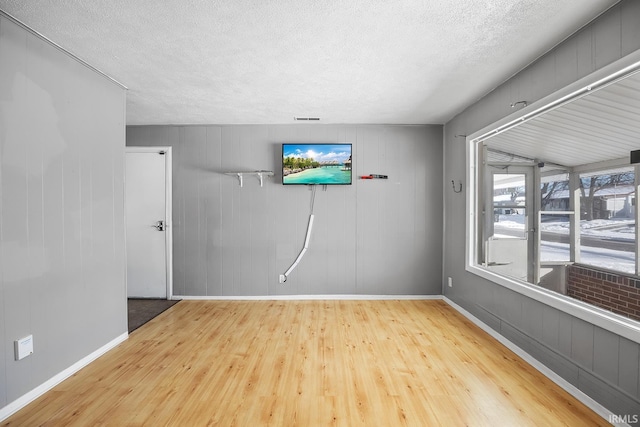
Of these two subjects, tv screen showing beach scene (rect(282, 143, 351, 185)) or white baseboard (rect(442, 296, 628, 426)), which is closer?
white baseboard (rect(442, 296, 628, 426))

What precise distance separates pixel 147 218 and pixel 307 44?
3375mm

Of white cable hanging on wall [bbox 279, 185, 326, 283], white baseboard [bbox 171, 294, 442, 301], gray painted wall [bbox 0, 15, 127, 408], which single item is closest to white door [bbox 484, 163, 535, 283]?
white baseboard [bbox 171, 294, 442, 301]

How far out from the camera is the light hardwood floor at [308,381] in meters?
1.79

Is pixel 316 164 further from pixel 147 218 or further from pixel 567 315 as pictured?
pixel 567 315

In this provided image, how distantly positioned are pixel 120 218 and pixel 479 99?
3915 mm

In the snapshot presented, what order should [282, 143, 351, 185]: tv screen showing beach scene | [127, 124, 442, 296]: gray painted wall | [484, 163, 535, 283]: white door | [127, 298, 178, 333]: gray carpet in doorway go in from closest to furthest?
1. [484, 163, 535, 283]: white door
2. [127, 298, 178, 333]: gray carpet in doorway
3. [282, 143, 351, 185]: tv screen showing beach scene
4. [127, 124, 442, 296]: gray painted wall

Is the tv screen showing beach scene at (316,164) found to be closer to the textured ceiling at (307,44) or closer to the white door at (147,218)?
the textured ceiling at (307,44)

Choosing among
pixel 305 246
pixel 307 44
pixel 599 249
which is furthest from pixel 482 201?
pixel 307 44

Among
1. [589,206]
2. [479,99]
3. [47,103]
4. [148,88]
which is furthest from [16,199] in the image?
[479,99]

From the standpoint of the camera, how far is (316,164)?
4039 millimetres

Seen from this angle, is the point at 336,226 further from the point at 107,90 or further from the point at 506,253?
the point at 107,90

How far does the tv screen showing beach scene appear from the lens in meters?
4.04

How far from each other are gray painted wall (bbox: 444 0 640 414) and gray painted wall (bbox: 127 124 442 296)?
0.95 meters

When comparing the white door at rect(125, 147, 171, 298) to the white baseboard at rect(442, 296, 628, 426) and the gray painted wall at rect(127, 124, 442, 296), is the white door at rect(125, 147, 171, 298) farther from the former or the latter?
the white baseboard at rect(442, 296, 628, 426)
